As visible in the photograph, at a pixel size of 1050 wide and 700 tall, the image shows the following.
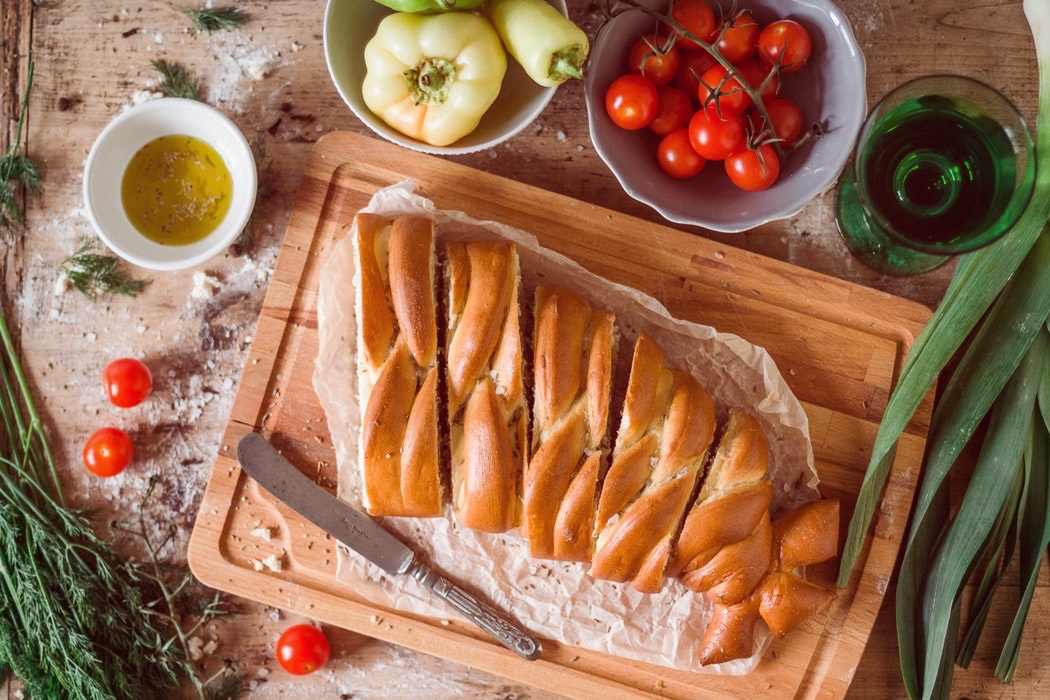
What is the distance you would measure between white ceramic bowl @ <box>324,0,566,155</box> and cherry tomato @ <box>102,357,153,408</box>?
107 cm

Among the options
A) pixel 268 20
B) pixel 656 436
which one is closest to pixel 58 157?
pixel 268 20

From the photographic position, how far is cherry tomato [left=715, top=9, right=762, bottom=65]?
2.27 m

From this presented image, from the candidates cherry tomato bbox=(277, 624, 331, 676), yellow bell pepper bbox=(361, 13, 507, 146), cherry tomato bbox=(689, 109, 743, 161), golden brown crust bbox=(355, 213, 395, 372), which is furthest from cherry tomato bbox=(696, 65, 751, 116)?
cherry tomato bbox=(277, 624, 331, 676)

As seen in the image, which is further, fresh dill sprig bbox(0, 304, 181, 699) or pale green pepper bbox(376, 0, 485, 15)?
fresh dill sprig bbox(0, 304, 181, 699)

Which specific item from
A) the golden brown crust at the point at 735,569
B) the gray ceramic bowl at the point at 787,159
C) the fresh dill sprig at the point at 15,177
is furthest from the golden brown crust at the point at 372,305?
the fresh dill sprig at the point at 15,177

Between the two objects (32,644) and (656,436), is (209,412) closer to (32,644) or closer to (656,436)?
(32,644)

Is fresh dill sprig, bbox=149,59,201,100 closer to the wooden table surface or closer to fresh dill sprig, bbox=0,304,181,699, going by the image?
the wooden table surface

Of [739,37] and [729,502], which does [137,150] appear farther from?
[729,502]

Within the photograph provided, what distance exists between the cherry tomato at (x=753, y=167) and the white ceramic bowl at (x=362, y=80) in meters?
0.55

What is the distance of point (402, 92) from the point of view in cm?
221

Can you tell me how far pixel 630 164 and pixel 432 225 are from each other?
593 millimetres

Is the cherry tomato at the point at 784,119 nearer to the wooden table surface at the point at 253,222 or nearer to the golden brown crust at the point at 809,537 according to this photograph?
the wooden table surface at the point at 253,222

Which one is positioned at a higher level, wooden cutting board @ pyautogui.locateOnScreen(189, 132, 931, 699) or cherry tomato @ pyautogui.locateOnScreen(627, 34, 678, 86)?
cherry tomato @ pyautogui.locateOnScreen(627, 34, 678, 86)

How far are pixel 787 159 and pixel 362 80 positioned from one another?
4.10 ft
